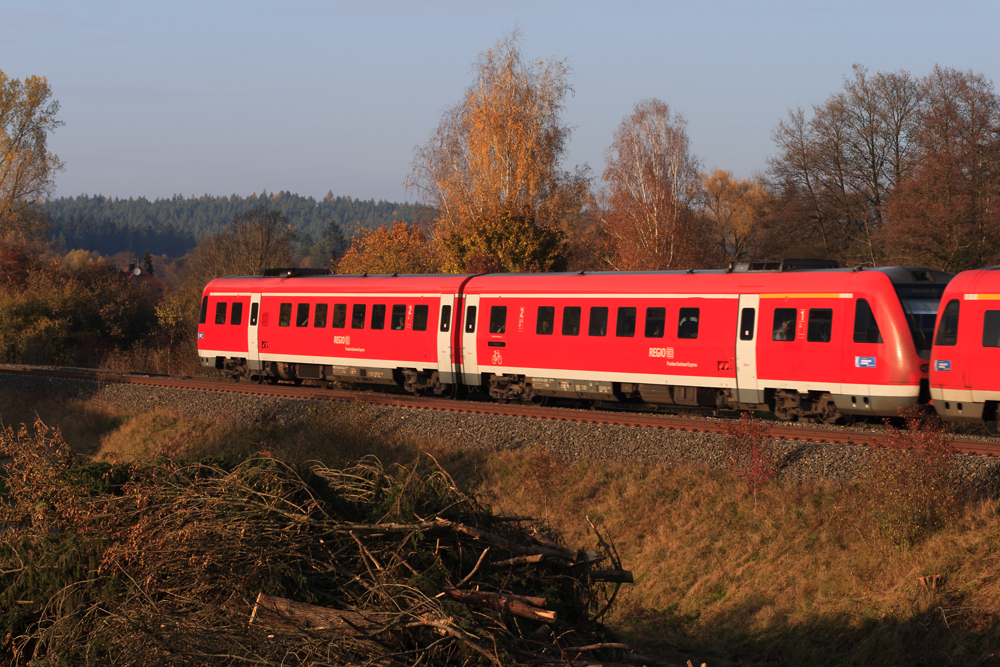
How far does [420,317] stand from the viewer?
2223 centimetres

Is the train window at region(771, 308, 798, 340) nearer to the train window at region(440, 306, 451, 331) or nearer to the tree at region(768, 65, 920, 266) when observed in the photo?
the train window at region(440, 306, 451, 331)

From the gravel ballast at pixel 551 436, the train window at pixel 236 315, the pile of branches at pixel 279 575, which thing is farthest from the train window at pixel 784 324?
the train window at pixel 236 315

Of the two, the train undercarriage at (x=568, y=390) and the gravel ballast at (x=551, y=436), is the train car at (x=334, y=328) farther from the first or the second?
the gravel ballast at (x=551, y=436)

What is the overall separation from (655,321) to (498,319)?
3.97 meters

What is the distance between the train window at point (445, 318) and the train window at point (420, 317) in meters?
0.49

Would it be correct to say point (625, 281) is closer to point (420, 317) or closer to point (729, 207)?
point (420, 317)

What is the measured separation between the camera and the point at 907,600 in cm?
1037

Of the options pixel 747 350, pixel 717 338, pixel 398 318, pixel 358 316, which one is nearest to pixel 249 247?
pixel 358 316

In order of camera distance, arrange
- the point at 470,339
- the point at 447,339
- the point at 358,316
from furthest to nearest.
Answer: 1. the point at 358,316
2. the point at 447,339
3. the point at 470,339

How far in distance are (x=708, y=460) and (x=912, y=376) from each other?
13.3 ft

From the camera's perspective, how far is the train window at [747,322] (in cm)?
1733

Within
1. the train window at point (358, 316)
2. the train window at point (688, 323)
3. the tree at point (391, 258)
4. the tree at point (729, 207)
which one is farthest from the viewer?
the tree at point (729, 207)

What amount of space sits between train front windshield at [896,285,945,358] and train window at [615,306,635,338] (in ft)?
17.0

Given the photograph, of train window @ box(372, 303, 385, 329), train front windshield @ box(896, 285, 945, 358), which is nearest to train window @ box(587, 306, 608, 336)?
train front windshield @ box(896, 285, 945, 358)
